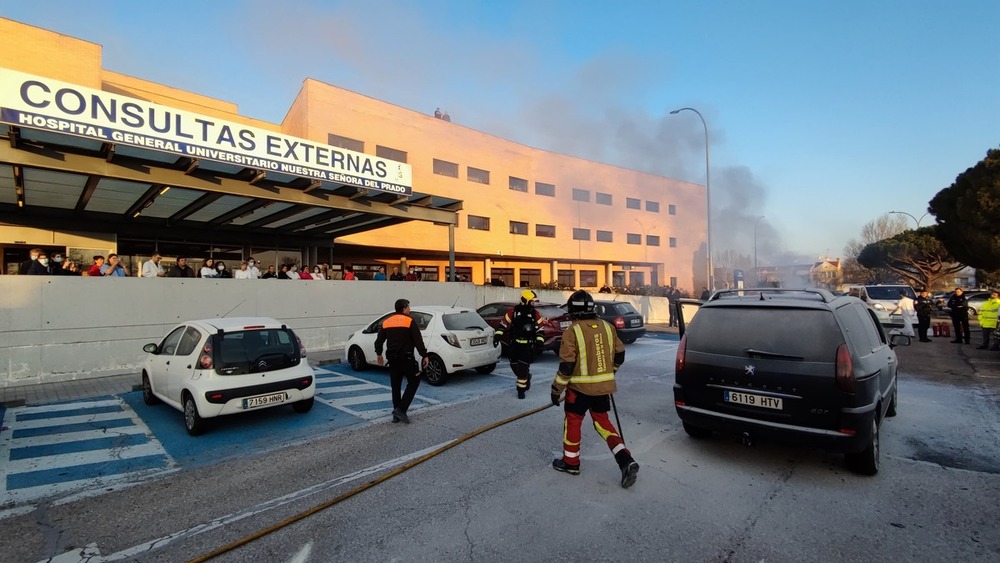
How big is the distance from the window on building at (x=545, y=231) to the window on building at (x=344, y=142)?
534 inches

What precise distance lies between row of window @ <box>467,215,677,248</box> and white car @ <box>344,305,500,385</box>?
67.6 feet

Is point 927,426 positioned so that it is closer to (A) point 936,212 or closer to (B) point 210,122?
(B) point 210,122

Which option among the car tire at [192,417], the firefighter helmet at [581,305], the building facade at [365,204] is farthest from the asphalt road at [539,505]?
the building facade at [365,204]

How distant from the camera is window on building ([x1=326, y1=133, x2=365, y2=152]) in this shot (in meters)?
23.1

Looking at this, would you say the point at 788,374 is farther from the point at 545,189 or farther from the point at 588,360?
the point at 545,189

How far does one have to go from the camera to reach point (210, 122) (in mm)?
9000

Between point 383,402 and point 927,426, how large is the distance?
6764 millimetres

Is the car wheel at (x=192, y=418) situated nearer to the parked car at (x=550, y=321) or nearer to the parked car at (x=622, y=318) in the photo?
the parked car at (x=550, y=321)

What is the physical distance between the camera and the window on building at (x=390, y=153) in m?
25.0

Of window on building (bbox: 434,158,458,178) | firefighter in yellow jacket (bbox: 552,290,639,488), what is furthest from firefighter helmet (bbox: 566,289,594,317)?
window on building (bbox: 434,158,458,178)

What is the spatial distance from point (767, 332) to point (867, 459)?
49.2 inches

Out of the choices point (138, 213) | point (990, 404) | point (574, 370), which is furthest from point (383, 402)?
point (138, 213)

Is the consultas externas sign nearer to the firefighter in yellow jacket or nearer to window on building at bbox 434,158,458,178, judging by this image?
the firefighter in yellow jacket

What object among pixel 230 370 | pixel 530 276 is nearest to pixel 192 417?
pixel 230 370
